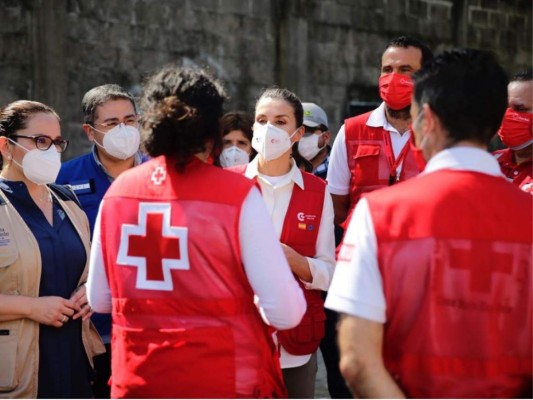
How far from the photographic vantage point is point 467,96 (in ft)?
8.27

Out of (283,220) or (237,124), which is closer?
(283,220)

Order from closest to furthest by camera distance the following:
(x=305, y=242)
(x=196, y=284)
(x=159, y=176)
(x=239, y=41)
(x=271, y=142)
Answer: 1. (x=196, y=284)
2. (x=159, y=176)
3. (x=305, y=242)
4. (x=271, y=142)
5. (x=239, y=41)

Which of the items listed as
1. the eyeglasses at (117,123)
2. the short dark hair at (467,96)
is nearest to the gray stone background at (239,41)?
the eyeglasses at (117,123)

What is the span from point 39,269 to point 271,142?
1312 mm

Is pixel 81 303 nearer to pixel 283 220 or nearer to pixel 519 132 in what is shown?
pixel 283 220

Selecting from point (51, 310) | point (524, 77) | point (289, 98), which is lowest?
point (51, 310)

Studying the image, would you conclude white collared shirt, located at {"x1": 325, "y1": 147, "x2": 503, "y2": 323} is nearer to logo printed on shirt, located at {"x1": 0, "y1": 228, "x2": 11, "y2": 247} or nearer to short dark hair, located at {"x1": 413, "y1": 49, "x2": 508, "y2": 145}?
short dark hair, located at {"x1": 413, "y1": 49, "x2": 508, "y2": 145}

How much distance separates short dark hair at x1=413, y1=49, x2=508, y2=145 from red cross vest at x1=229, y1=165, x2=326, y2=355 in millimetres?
1737

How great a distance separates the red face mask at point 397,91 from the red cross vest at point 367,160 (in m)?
0.16

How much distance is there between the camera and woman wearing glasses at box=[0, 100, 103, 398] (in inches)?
152

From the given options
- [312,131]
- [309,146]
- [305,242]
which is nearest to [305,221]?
[305,242]

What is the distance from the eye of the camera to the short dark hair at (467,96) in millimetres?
2525

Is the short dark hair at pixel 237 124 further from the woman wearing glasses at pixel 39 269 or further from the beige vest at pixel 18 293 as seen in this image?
the beige vest at pixel 18 293

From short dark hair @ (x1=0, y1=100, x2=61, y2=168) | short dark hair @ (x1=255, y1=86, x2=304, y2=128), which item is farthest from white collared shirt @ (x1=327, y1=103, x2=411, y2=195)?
short dark hair @ (x1=0, y1=100, x2=61, y2=168)
